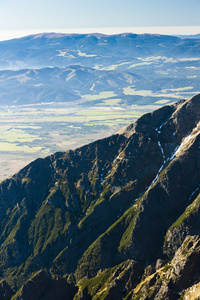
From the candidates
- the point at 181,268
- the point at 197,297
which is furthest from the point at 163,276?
the point at 197,297

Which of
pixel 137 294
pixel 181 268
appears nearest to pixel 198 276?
pixel 181 268

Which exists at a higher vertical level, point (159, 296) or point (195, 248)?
point (195, 248)

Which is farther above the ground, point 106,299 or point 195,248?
point 195,248

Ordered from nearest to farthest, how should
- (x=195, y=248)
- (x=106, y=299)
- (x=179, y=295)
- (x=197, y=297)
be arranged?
(x=197, y=297)
(x=179, y=295)
(x=195, y=248)
(x=106, y=299)

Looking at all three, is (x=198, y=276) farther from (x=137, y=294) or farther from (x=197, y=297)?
(x=137, y=294)

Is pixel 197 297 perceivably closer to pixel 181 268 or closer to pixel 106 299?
pixel 181 268

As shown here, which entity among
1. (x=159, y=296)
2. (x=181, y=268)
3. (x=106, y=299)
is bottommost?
(x=106, y=299)

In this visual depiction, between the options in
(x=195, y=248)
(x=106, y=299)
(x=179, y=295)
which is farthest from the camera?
(x=106, y=299)

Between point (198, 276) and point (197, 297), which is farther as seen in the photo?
point (198, 276)

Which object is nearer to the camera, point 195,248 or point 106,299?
point 195,248
